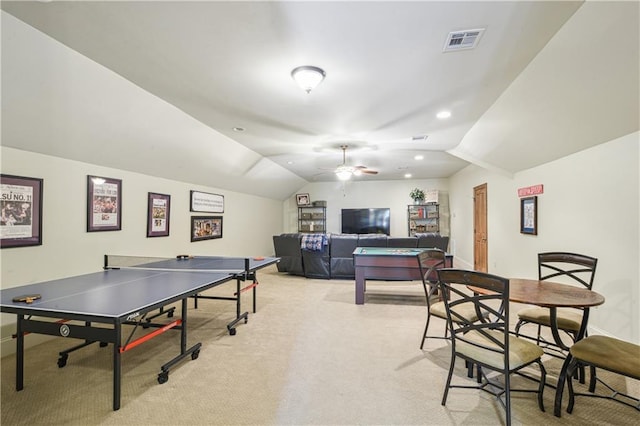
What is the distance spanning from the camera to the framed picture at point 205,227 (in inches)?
223

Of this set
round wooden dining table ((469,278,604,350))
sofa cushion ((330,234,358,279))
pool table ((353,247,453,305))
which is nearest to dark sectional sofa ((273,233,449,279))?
sofa cushion ((330,234,358,279))

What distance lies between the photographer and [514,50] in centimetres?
240

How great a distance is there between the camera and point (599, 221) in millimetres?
3260

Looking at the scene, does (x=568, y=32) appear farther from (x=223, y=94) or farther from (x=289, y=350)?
(x=289, y=350)

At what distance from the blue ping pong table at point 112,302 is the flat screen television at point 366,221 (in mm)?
6660

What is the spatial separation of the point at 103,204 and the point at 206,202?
7.36 feet

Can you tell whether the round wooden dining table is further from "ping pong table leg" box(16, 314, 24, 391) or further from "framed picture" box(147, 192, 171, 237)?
"framed picture" box(147, 192, 171, 237)

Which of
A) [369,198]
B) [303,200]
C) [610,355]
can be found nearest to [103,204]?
[610,355]

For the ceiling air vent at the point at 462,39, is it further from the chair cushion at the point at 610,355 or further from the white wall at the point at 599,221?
the chair cushion at the point at 610,355

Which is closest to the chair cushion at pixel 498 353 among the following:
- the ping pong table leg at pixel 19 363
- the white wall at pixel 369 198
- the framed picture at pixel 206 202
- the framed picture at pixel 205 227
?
the ping pong table leg at pixel 19 363

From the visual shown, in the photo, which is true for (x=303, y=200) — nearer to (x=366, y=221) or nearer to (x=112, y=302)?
(x=366, y=221)

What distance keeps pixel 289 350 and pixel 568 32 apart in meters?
3.47

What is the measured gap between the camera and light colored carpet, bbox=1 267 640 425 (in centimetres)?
203

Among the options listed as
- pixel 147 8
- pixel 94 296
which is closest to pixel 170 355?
pixel 94 296
